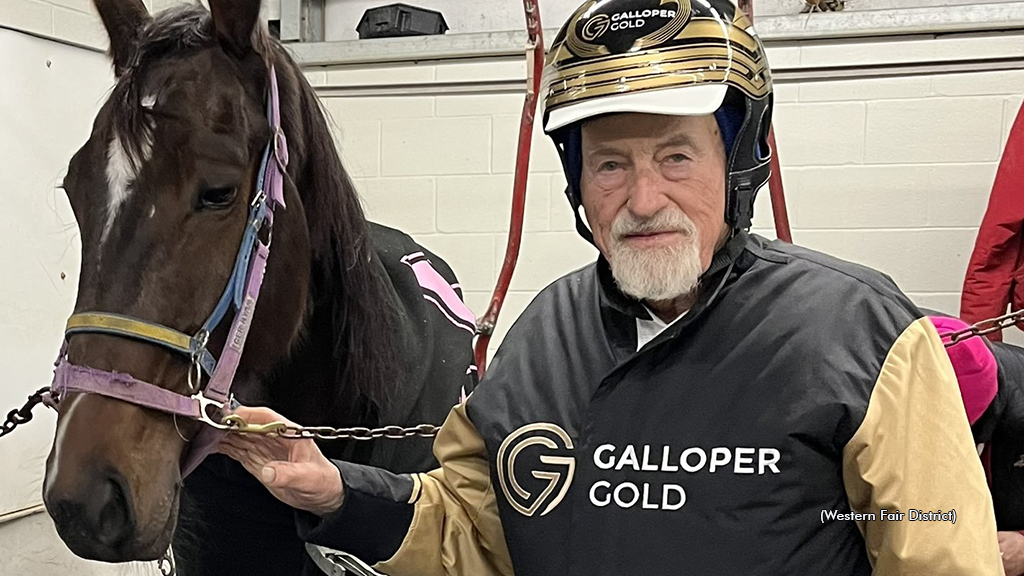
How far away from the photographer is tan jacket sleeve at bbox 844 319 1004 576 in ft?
2.95

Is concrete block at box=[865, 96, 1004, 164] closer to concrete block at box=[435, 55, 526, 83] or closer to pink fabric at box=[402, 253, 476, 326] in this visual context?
concrete block at box=[435, 55, 526, 83]

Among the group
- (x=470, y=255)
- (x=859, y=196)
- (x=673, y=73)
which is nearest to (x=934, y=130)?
(x=859, y=196)

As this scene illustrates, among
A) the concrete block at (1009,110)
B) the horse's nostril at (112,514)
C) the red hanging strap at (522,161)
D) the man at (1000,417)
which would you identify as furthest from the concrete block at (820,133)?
the horse's nostril at (112,514)

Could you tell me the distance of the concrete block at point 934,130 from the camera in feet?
9.14

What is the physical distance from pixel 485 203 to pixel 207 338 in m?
2.16

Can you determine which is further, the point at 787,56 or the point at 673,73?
the point at 787,56

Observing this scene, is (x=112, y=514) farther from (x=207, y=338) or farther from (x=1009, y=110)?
(x=1009, y=110)

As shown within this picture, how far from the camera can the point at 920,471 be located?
92cm

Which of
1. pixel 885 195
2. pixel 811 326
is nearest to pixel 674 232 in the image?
pixel 811 326

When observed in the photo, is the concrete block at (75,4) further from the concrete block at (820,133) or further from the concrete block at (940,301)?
the concrete block at (940,301)

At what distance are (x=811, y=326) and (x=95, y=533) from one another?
0.87 m

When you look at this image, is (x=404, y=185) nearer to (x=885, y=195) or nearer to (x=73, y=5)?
(x=73, y=5)

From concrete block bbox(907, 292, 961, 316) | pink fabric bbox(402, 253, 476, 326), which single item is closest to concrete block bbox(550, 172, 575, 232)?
concrete block bbox(907, 292, 961, 316)

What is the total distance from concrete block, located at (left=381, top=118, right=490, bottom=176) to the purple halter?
6.51 feet
